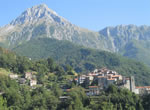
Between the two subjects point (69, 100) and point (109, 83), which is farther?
point (109, 83)

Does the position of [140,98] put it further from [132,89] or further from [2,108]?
[2,108]

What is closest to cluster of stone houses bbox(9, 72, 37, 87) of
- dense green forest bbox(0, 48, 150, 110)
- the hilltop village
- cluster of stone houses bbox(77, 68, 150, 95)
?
the hilltop village

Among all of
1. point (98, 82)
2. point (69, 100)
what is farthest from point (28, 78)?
point (69, 100)

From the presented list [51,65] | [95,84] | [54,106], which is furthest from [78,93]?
[51,65]

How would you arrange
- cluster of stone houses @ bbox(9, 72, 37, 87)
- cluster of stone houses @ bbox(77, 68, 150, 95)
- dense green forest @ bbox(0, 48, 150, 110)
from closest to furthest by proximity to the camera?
dense green forest @ bbox(0, 48, 150, 110), cluster of stone houses @ bbox(77, 68, 150, 95), cluster of stone houses @ bbox(9, 72, 37, 87)

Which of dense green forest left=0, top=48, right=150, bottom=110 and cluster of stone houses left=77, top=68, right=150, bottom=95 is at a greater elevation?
cluster of stone houses left=77, top=68, right=150, bottom=95

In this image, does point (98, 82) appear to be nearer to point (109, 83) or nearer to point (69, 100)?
point (109, 83)

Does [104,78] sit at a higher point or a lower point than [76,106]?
higher

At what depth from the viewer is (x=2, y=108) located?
77938 millimetres

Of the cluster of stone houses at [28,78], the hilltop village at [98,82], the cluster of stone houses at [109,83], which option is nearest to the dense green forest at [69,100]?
the cluster of stone houses at [109,83]

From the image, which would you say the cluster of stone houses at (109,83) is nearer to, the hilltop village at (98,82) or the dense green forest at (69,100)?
the hilltop village at (98,82)

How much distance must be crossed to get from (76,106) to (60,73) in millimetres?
51189

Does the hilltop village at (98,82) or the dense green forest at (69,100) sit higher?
the hilltop village at (98,82)

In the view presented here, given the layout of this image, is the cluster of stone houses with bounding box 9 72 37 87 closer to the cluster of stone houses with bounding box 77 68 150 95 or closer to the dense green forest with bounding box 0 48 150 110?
the dense green forest with bounding box 0 48 150 110
